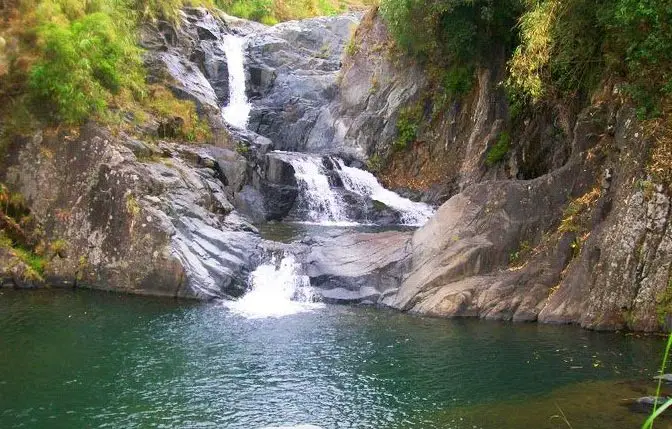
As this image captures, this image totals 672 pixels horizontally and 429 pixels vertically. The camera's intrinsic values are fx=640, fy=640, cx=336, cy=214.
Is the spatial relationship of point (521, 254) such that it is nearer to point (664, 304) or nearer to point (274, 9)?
point (664, 304)

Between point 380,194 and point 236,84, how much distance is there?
11.0 meters

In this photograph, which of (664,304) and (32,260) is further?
(32,260)

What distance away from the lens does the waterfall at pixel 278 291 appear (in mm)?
16281

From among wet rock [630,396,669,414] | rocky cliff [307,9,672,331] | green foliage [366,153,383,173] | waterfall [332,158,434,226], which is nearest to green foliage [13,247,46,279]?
rocky cliff [307,9,672,331]

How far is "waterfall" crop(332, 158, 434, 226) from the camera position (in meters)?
25.2

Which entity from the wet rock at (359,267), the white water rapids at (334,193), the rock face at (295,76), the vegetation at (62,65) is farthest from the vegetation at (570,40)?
the vegetation at (62,65)

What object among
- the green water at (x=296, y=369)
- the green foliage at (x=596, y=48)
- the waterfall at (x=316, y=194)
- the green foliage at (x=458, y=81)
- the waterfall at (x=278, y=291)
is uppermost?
the green foliage at (x=458, y=81)

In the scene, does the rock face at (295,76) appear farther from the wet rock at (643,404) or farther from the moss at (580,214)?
the wet rock at (643,404)

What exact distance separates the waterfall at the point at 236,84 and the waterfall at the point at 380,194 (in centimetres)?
599

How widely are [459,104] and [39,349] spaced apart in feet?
64.3

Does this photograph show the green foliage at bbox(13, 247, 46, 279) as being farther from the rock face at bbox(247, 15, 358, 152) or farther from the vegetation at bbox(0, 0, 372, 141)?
the rock face at bbox(247, 15, 358, 152)

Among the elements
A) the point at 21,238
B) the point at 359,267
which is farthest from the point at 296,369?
the point at 21,238

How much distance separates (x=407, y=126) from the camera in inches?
1113

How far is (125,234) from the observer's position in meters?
17.2
